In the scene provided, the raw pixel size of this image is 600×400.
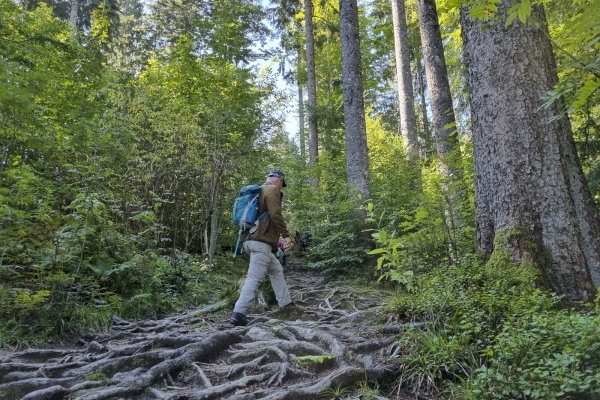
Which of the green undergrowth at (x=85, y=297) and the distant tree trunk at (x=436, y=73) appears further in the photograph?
the distant tree trunk at (x=436, y=73)

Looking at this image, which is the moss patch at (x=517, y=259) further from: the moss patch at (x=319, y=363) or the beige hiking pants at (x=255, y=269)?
the beige hiking pants at (x=255, y=269)

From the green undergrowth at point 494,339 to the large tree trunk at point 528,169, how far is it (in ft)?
1.02

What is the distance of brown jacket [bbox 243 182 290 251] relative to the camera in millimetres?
5479

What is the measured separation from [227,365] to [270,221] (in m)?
2.29

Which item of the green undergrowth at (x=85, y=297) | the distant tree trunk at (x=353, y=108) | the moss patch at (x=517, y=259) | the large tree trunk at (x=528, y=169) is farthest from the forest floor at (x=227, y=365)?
the distant tree trunk at (x=353, y=108)

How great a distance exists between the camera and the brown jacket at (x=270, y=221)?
548 cm

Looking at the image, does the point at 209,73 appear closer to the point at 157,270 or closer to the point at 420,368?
the point at 157,270

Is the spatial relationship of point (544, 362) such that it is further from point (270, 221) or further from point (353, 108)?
point (353, 108)

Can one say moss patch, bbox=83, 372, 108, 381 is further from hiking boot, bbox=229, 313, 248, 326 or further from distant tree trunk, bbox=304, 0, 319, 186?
distant tree trunk, bbox=304, 0, 319, 186

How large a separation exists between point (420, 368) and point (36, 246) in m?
5.36

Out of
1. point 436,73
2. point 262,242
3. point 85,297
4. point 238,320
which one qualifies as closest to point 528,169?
point 262,242

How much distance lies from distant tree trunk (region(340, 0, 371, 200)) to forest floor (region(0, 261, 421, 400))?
4883mm

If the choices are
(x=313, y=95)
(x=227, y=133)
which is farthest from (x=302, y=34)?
(x=227, y=133)

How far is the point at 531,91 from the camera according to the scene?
12.8 ft
